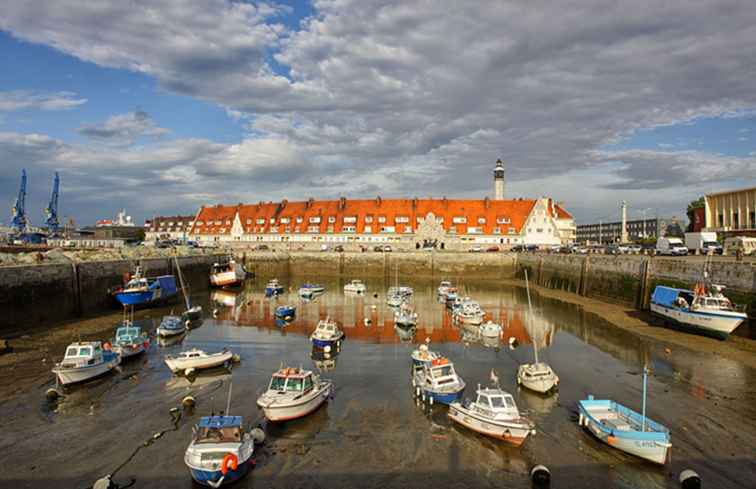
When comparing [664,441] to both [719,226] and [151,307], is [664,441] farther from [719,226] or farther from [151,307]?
[719,226]

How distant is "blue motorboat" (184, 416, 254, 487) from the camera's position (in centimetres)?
1484

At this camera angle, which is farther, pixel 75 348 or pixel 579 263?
pixel 579 263

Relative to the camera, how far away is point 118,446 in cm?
1781

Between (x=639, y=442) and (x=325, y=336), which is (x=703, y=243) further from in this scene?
(x=639, y=442)

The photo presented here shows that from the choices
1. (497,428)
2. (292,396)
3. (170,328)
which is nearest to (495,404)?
(497,428)

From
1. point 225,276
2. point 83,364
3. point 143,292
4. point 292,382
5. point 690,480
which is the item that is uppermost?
point 143,292

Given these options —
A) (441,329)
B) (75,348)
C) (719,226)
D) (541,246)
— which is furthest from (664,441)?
(541,246)

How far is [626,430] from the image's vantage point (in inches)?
679

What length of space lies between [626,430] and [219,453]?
14.0m

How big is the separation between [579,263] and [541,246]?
35990 mm

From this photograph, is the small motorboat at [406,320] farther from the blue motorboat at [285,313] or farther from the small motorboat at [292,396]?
the small motorboat at [292,396]

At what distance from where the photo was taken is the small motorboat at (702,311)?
104 feet

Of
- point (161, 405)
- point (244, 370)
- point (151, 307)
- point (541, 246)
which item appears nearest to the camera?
point (161, 405)

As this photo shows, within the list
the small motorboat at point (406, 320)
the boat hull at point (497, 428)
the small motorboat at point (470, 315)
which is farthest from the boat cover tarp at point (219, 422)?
the small motorboat at point (470, 315)
